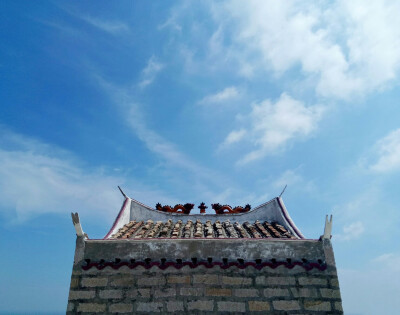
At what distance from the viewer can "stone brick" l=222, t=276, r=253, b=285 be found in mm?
6297

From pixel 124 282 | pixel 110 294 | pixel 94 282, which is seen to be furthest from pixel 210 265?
pixel 94 282

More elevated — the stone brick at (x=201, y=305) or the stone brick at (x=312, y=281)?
the stone brick at (x=312, y=281)

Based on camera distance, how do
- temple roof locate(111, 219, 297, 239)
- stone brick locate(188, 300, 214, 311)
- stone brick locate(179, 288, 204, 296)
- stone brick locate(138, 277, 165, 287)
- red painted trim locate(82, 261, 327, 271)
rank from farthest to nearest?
temple roof locate(111, 219, 297, 239) < red painted trim locate(82, 261, 327, 271) < stone brick locate(138, 277, 165, 287) < stone brick locate(179, 288, 204, 296) < stone brick locate(188, 300, 214, 311)

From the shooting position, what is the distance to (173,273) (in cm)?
639

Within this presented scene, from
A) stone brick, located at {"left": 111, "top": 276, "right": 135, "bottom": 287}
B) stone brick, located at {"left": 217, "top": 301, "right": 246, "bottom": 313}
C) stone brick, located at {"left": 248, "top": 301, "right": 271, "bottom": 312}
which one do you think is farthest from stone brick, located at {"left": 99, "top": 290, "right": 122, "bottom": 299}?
stone brick, located at {"left": 248, "top": 301, "right": 271, "bottom": 312}

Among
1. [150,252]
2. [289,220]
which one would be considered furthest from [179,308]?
[289,220]

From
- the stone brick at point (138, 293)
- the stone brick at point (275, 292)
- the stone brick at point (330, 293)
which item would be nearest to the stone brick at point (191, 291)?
the stone brick at point (138, 293)

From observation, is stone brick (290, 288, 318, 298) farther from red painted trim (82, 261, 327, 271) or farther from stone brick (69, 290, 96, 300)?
stone brick (69, 290, 96, 300)

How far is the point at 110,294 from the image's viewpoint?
6.25 meters

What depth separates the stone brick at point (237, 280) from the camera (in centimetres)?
630

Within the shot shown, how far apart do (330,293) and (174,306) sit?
299cm

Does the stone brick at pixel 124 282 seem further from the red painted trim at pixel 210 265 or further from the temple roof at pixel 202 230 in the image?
the temple roof at pixel 202 230

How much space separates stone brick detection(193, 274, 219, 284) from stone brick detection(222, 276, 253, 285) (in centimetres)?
17

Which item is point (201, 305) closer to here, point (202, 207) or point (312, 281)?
point (312, 281)
